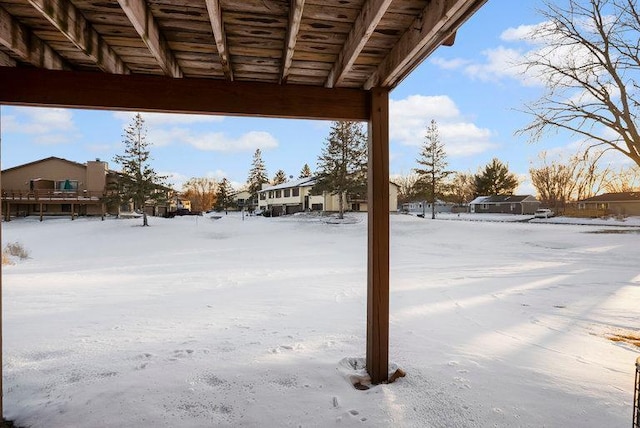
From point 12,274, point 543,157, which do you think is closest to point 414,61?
point 12,274

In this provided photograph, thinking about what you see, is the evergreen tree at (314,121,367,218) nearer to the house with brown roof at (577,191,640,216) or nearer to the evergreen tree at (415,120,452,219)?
the evergreen tree at (415,120,452,219)

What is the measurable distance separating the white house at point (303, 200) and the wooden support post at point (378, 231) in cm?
3659

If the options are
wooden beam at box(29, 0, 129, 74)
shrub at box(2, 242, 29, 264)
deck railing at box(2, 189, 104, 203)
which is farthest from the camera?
deck railing at box(2, 189, 104, 203)

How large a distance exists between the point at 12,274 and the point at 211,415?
40.3 ft

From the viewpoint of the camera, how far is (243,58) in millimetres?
3307

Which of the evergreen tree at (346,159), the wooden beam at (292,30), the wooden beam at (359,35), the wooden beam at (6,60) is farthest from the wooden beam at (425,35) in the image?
the evergreen tree at (346,159)

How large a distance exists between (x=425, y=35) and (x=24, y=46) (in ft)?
10.7

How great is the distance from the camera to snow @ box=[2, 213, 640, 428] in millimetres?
3328

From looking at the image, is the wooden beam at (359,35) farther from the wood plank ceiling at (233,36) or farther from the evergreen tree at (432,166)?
the evergreen tree at (432,166)

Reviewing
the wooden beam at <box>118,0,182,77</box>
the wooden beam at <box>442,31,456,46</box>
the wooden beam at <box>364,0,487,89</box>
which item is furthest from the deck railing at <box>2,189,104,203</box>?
the wooden beam at <box>442,31,456,46</box>

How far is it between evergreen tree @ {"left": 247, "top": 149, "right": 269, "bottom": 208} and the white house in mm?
9505

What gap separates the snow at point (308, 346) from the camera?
333 centimetres

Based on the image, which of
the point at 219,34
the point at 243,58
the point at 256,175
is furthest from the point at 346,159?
the point at 256,175

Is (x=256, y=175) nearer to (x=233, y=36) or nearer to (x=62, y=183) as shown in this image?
(x=62, y=183)
